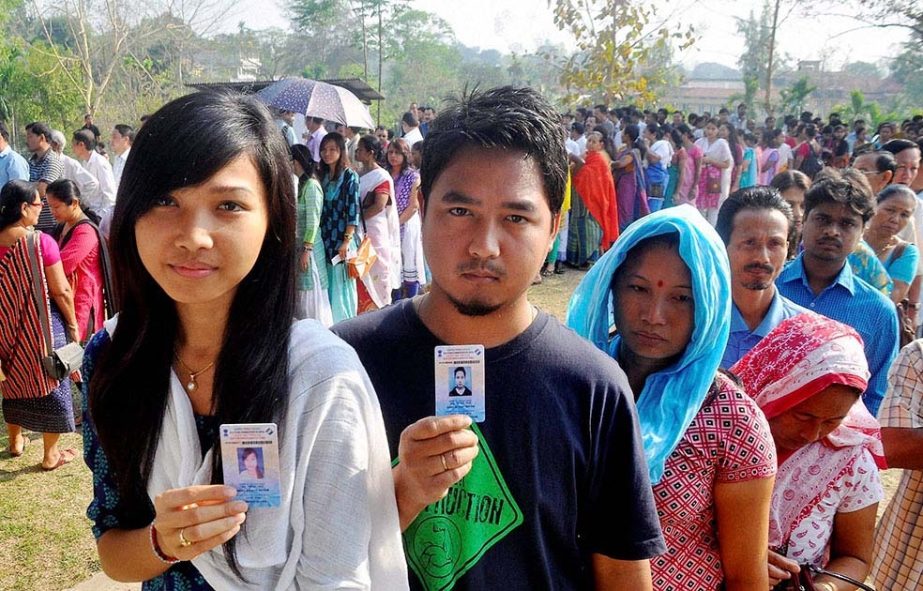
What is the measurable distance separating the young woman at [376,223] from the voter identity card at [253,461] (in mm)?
5300

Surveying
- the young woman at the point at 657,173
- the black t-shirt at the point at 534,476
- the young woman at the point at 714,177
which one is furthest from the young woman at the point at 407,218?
the black t-shirt at the point at 534,476

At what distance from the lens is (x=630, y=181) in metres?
11.1

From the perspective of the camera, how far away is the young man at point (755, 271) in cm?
279

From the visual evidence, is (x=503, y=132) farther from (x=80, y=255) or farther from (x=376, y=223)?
(x=376, y=223)

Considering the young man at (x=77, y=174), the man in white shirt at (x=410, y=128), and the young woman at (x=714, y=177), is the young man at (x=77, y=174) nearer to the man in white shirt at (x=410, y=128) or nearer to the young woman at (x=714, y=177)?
the man in white shirt at (x=410, y=128)

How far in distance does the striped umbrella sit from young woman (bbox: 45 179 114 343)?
3.25 metres

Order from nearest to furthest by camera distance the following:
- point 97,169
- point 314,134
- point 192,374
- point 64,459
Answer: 1. point 192,374
2. point 64,459
3. point 97,169
4. point 314,134

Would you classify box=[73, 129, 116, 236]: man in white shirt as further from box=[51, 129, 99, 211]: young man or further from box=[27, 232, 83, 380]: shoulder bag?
box=[27, 232, 83, 380]: shoulder bag

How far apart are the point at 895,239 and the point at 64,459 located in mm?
5696

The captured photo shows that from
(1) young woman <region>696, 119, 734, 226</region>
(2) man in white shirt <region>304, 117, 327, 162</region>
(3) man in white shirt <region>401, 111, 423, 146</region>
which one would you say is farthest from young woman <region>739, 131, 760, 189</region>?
(2) man in white shirt <region>304, 117, 327, 162</region>

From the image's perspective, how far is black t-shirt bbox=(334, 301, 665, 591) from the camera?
4.59 feet

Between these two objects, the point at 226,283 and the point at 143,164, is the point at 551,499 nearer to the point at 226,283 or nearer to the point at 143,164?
the point at 226,283

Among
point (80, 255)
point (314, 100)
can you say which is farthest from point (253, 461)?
point (314, 100)

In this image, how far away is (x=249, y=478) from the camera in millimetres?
1225
